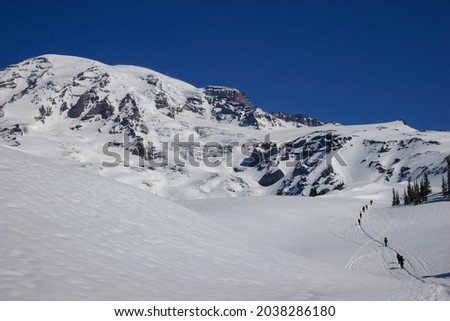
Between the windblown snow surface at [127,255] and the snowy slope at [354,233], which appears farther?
Answer: the snowy slope at [354,233]

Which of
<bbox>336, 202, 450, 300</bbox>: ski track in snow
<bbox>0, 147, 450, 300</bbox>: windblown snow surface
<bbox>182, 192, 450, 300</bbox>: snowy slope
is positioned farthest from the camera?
<bbox>182, 192, 450, 300</bbox>: snowy slope

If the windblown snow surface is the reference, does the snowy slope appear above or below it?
below

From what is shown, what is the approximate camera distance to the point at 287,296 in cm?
886

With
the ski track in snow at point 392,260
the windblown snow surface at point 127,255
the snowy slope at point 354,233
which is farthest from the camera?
the snowy slope at point 354,233

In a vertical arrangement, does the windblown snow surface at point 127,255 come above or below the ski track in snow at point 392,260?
above

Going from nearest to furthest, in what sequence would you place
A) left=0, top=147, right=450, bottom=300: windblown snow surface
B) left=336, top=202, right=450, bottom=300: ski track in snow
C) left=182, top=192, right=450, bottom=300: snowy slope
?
left=0, top=147, right=450, bottom=300: windblown snow surface, left=336, top=202, right=450, bottom=300: ski track in snow, left=182, top=192, right=450, bottom=300: snowy slope

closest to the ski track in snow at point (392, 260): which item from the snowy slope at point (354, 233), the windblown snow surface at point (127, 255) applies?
the snowy slope at point (354, 233)

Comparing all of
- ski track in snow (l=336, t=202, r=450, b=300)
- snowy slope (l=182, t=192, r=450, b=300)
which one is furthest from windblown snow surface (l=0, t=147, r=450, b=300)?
snowy slope (l=182, t=192, r=450, b=300)

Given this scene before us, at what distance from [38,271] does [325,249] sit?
27.8 m

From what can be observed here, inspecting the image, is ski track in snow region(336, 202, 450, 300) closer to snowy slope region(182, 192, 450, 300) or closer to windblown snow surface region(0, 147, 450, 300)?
snowy slope region(182, 192, 450, 300)

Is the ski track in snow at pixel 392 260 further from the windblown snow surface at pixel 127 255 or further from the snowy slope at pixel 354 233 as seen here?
the windblown snow surface at pixel 127 255

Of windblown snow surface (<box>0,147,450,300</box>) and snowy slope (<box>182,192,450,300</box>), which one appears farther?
snowy slope (<box>182,192,450,300</box>)

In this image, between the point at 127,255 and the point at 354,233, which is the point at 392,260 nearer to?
the point at 354,233

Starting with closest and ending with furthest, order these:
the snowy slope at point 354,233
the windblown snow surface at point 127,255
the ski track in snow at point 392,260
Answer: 1. the windblown snow surface at point 127,255
2. the ski track in snow at point 392,260
3. the snowy slope at point 354,233
